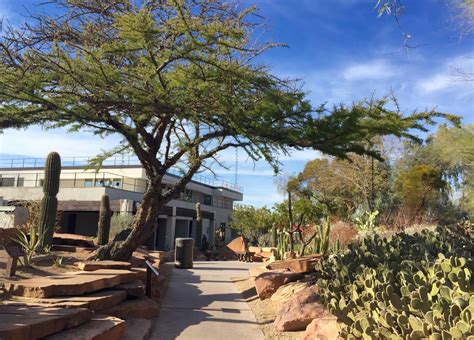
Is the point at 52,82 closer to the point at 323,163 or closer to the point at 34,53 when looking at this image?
the point at 34,53

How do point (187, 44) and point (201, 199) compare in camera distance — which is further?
point (201, 199)

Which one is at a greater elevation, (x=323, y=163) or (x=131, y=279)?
(x=323, y=163)

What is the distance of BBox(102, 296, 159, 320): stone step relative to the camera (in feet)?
22.8

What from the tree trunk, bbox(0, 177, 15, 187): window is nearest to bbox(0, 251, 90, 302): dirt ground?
the tree trunk

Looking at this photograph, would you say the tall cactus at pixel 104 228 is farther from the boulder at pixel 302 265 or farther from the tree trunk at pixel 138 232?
the boulder at pixel 302 265

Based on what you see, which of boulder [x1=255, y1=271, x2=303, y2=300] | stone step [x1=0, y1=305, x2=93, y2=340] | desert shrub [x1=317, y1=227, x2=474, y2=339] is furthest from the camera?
boulder [x1=255, y1=271, x2=303, y2=300]

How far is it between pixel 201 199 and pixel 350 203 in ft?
69.0

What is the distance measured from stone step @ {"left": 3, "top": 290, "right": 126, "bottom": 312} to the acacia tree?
117 inches

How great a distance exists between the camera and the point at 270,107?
8.19 metres

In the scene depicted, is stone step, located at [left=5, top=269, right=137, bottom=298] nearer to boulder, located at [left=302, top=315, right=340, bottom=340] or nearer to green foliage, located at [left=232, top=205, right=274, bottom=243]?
boulder, located at [left=302, top=315, right=340, bottom=340]

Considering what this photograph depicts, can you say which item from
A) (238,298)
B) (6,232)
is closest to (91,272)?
(238,298)

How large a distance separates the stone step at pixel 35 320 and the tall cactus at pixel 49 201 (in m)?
7.23

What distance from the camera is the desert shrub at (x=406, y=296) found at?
380cm

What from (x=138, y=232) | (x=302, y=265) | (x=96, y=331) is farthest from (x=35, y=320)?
(x=302, y=265)
